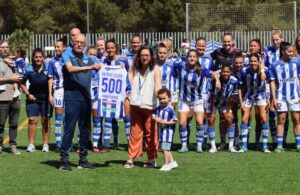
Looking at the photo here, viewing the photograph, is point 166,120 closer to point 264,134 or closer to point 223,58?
point 264,134

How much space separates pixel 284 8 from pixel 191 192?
84.8 feet

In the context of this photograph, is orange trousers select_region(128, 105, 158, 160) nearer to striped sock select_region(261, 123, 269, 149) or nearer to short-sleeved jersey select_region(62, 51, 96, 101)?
short-sleeved jersey select_region(62, 51, 96, 101)

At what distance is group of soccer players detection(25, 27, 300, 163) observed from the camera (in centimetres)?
1270

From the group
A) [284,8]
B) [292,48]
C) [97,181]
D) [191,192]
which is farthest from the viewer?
[284,8]

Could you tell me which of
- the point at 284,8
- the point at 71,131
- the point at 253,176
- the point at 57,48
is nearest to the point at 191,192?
the point at 253,176

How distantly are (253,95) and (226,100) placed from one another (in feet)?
1.75

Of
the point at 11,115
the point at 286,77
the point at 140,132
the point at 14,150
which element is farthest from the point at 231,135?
the point at 11,115

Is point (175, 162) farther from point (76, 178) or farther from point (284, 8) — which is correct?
point (284, 8)

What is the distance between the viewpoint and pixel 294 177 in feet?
32.9

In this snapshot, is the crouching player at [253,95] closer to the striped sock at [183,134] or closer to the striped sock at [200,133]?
the striped sock at [200,133]

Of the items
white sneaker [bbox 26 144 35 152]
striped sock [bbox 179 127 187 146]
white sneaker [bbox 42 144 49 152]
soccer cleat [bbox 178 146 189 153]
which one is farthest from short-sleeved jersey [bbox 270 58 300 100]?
white sneaker [bbox 26 144 35 152]

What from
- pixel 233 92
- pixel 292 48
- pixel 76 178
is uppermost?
pixel 292 48

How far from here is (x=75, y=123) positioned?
426 inches

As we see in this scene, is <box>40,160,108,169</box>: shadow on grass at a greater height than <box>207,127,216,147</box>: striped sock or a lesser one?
lesser
